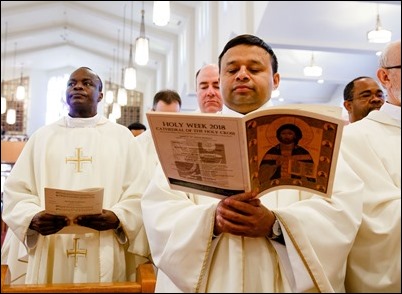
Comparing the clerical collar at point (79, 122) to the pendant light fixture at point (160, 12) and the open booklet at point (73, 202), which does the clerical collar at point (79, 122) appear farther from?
the pendant light fixture at point (160, 12)

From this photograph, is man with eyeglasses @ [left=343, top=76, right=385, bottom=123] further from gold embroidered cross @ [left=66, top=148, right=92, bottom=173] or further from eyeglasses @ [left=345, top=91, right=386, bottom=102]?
gold embroidered cross @ [left=66, top=148, right=92, bottom=173]

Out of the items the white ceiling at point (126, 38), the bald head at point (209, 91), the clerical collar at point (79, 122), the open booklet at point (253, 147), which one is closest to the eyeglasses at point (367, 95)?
the bald head at point (209, 91)

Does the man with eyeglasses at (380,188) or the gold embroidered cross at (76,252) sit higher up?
the man with eyeglasses at (380,188)

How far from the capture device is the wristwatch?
146 centimetres

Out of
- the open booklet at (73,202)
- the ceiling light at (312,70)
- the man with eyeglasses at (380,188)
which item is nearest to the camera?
the man with eyeglasses at (380,188)

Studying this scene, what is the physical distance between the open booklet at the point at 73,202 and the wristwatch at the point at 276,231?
0.99 meters

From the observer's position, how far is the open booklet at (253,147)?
1.24 metres

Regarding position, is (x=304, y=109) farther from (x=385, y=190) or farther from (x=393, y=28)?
(x=393, y=28)

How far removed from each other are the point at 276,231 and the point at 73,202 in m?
1.09

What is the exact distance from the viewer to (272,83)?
6.14 feet

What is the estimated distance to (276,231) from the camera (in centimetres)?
147

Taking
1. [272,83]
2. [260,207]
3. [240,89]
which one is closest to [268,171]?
[260,207]

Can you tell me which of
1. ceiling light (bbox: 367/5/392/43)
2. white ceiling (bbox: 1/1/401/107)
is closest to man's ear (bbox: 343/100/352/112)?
ceiling light (bbox: 367/5/392/43)

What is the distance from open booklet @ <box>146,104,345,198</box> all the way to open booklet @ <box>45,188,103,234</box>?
2.91 ft
